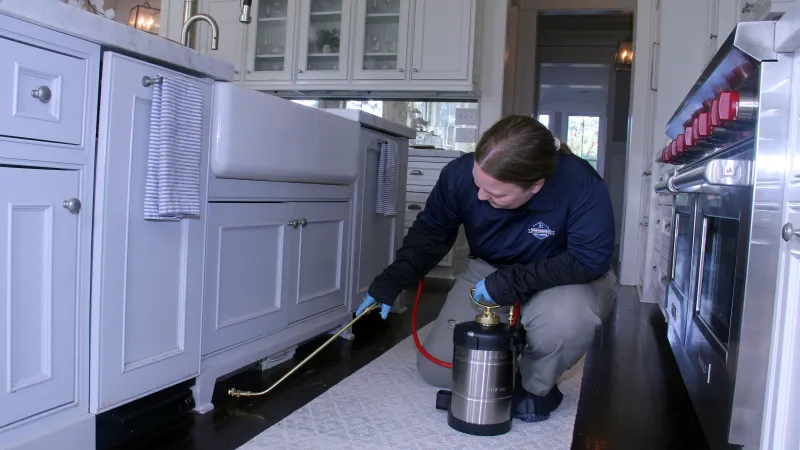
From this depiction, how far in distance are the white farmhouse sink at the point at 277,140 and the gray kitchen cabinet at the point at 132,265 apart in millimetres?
60

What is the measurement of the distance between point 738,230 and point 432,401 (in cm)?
93

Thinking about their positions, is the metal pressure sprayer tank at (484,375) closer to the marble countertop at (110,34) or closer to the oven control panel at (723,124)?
the oven control panel at (723,124)

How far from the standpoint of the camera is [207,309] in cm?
163

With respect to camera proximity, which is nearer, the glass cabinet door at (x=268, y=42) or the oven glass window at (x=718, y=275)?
the oven glass window at (x=718, y=275)

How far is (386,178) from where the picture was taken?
269 centimetres

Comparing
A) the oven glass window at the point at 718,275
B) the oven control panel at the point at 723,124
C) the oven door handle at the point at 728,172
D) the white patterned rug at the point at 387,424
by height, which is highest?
the oven control panel at the point at 723,124

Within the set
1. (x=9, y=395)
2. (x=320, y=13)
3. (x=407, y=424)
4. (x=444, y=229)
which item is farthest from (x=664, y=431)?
(x=320, y=13)

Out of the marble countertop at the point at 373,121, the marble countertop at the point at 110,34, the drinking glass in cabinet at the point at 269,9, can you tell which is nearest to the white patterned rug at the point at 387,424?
the marble countertop at the point at 110,34

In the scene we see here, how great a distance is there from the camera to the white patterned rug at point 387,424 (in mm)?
1480

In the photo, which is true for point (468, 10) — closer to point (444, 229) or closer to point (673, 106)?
point (673, 106)

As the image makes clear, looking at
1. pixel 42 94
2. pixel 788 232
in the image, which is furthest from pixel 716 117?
pixel 42 94

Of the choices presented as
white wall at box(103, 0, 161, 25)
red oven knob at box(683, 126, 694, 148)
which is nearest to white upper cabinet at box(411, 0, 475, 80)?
red oven knob at box(683, 126, 694, 148)

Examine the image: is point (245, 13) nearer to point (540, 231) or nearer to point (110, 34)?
point (110, 34)

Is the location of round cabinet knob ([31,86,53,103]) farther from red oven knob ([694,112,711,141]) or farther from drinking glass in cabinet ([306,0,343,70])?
drinking glass in cabinet ([306,0,343,70])
